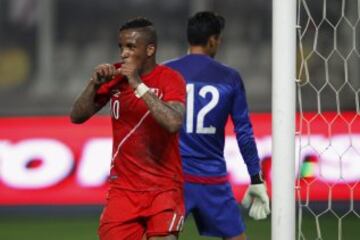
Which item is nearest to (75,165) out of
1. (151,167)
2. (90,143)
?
(90,143)

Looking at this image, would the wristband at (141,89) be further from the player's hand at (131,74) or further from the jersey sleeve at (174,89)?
the jersey sleeve at (174,89)

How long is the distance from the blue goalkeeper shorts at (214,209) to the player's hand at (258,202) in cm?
15

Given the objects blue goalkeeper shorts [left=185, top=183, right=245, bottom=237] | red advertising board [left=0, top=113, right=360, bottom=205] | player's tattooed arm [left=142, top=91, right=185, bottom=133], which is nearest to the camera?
player's tattooed arm [left=142, top=91, right=185, bottom=133]

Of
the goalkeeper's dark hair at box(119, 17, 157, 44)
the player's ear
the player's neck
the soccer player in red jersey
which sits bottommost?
the soccer player in red jersey

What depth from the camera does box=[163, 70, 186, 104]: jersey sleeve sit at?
14.0 feet

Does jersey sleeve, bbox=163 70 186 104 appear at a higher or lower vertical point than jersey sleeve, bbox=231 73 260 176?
higher

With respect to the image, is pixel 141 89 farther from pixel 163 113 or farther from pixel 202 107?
pixel 202 107

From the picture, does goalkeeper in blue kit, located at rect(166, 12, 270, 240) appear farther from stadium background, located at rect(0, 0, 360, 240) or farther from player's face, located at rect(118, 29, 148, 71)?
stadium background, located at rect(0, 0, 360, 240)

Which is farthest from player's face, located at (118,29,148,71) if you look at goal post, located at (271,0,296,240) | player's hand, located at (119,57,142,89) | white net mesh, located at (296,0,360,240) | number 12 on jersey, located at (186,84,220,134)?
white net mesh, located at (296,0,360,240)

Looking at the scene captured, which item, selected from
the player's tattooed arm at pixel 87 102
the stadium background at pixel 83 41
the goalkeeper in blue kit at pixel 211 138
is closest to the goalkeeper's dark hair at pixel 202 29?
the goalkeeper in blue kit at pixel 211 138

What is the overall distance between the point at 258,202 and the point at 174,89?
1.05 metres

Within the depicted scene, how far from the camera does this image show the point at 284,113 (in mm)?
4012

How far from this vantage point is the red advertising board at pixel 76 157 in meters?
8.70

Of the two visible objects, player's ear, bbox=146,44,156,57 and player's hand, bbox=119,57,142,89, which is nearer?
player's hand, bbox=119,57,142,89
